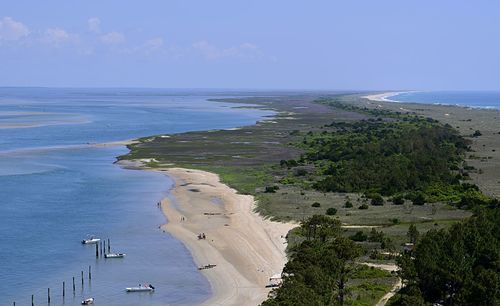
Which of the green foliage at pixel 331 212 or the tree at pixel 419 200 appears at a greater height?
the tree at pixel 419 200

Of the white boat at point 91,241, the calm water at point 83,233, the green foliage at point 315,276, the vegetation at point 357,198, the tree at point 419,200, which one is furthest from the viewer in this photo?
the tree at point 419,200

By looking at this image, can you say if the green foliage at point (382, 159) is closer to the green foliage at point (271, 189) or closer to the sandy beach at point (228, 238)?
the green foliage at point (271, 189)

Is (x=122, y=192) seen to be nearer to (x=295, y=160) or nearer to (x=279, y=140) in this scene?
(x=295, y=160)

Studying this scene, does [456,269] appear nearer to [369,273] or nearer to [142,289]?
[369,273]

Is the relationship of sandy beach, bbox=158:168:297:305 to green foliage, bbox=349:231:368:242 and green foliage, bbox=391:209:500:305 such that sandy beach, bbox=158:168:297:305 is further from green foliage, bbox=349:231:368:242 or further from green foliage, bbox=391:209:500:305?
green foliage, bbox=391:209:500:305

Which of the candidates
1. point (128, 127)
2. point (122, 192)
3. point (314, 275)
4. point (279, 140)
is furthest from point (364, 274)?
point (128, 127)

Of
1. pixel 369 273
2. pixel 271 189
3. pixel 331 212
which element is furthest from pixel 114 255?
pixel 271 189

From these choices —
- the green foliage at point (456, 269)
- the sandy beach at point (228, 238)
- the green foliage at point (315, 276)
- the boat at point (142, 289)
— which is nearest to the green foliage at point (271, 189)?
the sandy beach at point (228, 238)
